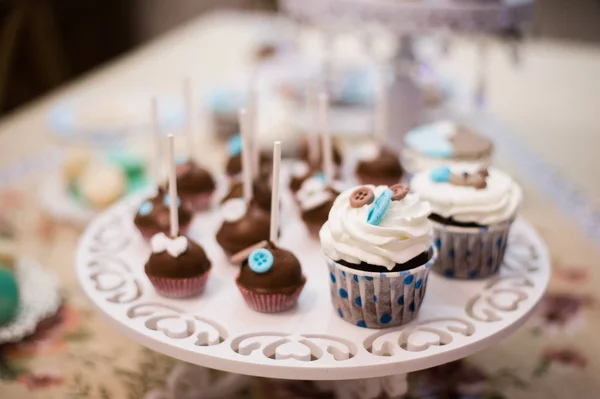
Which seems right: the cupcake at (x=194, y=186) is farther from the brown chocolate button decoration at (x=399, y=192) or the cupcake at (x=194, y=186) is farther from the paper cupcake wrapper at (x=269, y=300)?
the brown chocolate button decoration at (x=399, y=192)

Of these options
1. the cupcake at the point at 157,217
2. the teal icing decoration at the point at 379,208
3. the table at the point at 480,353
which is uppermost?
the teal icing decoration at the point at 379,208

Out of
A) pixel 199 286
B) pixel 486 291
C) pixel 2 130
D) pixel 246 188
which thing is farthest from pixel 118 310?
pixel 2 130

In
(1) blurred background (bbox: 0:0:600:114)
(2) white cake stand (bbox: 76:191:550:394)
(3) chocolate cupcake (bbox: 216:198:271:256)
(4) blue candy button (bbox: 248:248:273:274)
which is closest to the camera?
(2) white cake stand (bbox: 76:191:550:394)

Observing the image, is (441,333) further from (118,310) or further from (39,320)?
(39,320)

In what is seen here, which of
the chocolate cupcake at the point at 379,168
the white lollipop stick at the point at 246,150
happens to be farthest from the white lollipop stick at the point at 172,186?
the chocolate cupcake at the point at 379,168

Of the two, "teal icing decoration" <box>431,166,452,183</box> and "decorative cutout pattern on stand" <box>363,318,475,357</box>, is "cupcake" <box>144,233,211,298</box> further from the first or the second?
"teal icing decoration" <box>431,166,452,183</box>

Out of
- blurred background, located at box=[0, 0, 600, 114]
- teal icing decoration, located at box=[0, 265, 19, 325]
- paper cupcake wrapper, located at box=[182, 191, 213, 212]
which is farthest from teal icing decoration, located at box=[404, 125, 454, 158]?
blurred background, located at box=[0, 0, 600, 114]
